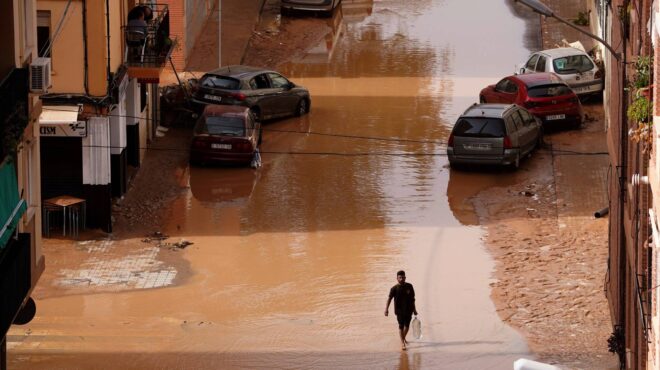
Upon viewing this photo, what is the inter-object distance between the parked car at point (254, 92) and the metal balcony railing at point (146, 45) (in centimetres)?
381

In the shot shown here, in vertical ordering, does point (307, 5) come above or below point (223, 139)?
above

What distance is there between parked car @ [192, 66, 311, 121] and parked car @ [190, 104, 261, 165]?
6.65 ft

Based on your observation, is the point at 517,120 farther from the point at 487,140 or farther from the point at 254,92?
the point at 254,92

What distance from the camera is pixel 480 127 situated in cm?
3553

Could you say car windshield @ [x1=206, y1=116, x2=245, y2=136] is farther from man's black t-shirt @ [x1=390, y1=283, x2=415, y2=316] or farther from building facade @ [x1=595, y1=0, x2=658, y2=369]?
man's black t-shirt @ [x1=390, y1=283, x2=415, y2=316]

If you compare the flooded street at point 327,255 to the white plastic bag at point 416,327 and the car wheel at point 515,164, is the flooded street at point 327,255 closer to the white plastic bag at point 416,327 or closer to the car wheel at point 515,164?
the white plastic bag at point 416,327

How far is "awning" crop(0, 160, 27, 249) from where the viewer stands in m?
19.8

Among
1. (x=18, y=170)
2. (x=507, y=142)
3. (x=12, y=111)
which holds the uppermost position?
(x=12, y=111)

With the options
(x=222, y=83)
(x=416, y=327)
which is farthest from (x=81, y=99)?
(x=416, y=327)

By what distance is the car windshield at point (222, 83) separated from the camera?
1540 inches

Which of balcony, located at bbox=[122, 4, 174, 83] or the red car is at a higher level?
balcony, located at bbox=[122, 4, 174, 83]

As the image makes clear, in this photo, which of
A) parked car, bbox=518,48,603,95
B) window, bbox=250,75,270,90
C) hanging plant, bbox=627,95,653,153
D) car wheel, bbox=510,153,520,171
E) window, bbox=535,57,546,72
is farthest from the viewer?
window, bbox=535,57,546,72

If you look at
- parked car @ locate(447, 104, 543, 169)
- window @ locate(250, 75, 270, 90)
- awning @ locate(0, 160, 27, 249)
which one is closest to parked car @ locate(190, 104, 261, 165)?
window @ locate(250, 75, 270, 90)

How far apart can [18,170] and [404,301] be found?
6.64 m
